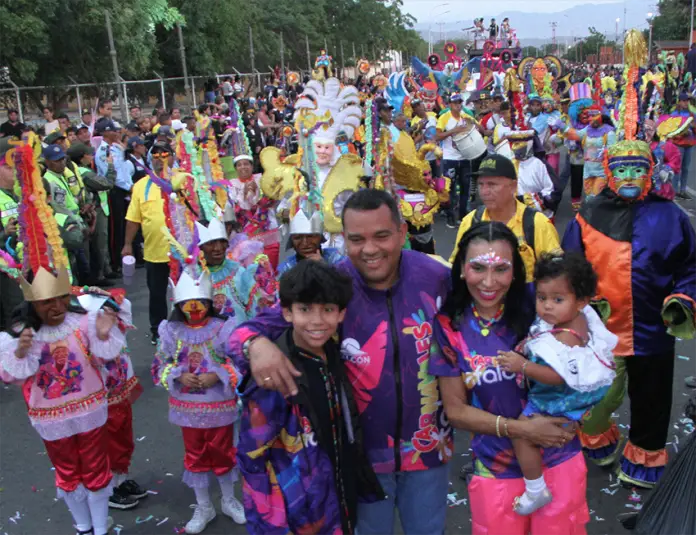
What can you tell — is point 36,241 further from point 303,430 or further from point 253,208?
point 253,208

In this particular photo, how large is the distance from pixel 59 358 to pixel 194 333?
2.34 feet

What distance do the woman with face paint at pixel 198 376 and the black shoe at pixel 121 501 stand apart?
517 mm

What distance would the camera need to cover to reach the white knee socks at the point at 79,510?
12.1 ft

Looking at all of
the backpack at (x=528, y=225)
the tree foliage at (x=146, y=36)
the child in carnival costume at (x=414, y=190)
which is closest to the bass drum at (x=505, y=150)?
the child in carnival costume at (x=414, y=190)

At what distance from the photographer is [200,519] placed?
4.01m

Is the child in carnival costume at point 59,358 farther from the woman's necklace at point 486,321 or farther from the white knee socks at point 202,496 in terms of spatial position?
the woman's necklace at point 486,321

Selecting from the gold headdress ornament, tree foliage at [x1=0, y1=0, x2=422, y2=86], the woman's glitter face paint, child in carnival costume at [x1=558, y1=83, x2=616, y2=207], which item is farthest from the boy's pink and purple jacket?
tree foliage at [x1=0, y1=0, x2=422, y2=86]

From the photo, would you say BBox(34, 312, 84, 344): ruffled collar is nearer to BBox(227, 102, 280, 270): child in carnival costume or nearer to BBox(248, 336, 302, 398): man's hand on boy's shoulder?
BBox(248, 336, 302, 398): man's hand on boy's shoulder

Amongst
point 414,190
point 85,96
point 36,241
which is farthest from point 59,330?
point 85,96

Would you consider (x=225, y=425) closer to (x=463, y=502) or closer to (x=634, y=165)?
(x=463, y=502)

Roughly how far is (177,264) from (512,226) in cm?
201

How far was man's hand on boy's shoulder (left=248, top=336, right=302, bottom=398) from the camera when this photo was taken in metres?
2.31

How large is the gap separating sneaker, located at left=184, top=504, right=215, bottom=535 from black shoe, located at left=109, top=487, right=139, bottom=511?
475 millimetres

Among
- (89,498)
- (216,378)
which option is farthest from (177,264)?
(89,498)
